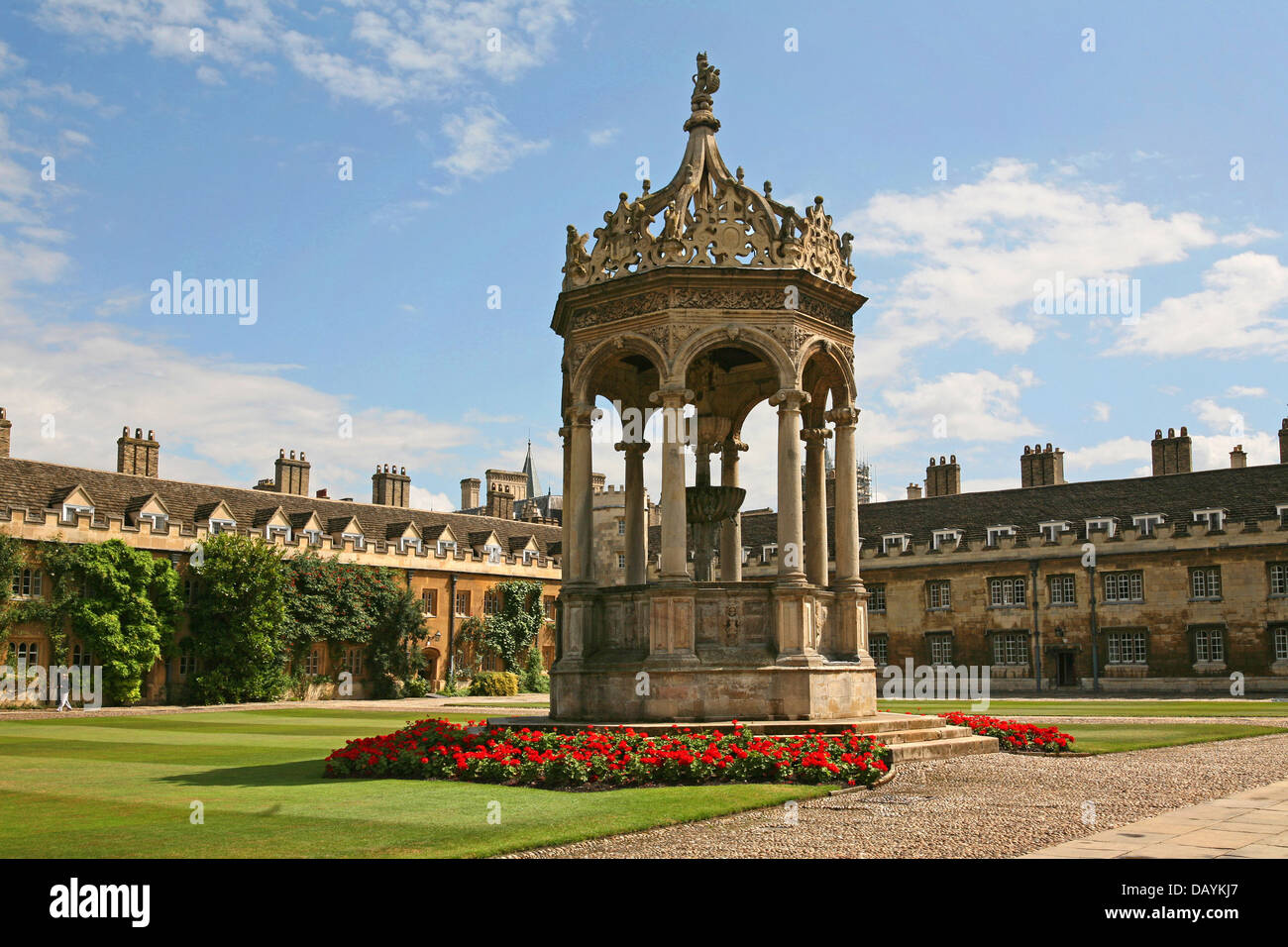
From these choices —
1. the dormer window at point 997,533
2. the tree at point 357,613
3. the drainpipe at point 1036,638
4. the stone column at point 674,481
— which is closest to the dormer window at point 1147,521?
the drainpipe at point 1036,638

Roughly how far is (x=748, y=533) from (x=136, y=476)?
30.8 m

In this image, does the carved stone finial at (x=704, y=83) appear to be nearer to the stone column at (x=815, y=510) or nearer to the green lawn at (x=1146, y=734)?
the stone column at (x=815, y=510)

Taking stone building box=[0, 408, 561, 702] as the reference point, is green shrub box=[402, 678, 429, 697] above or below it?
below

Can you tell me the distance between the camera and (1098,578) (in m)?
50.8

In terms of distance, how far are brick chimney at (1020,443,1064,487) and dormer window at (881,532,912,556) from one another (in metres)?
7.91

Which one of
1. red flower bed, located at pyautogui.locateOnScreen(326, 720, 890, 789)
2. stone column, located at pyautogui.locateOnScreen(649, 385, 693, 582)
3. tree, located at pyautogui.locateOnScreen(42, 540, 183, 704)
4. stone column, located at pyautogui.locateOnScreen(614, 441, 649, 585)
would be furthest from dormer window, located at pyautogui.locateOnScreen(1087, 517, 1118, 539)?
red flower bed, located at pyautogui.locateOnScreen(326, 720, 890, 789)

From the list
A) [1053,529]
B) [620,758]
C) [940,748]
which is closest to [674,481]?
[620,758]

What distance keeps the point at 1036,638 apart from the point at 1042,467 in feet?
36.3

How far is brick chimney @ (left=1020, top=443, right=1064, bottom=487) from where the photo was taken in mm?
58781

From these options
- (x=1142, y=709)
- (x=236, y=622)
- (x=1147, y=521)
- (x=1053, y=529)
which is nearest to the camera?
(x=1142, y=709)

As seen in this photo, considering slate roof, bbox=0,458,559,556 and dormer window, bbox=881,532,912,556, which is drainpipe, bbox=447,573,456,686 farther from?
dormer window, bbox=881,532,912,556

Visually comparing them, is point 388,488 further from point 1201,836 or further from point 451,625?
point 1201,836

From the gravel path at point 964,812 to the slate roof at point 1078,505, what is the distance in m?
34.8

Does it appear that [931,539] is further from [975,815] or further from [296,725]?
[975,815]
